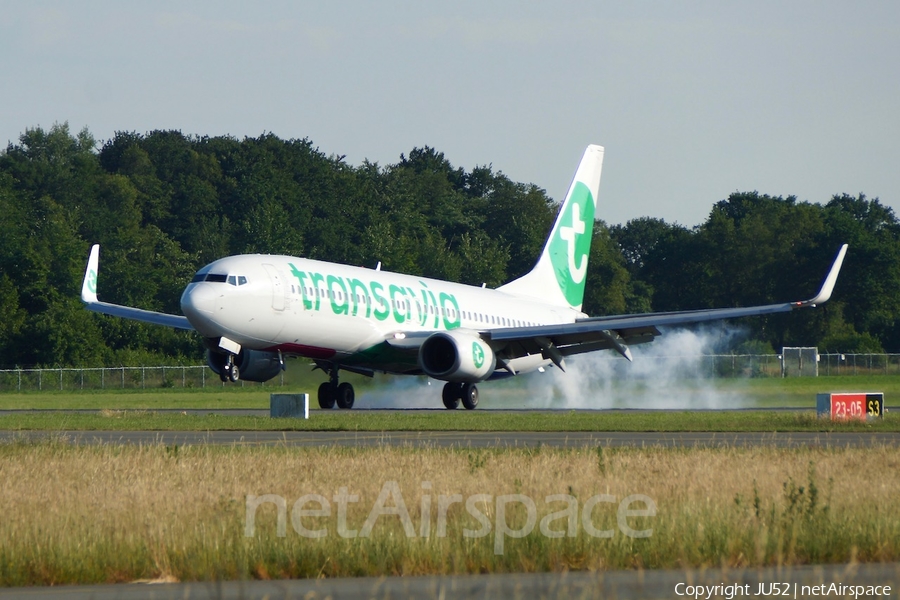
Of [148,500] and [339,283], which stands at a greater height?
[339,283]

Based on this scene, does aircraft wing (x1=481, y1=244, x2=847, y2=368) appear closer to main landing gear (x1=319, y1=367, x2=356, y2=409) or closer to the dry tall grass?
main landing gear (x1=319, y1=367, x2=356, y2=409)

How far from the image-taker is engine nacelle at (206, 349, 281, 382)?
35438mm

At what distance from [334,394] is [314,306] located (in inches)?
192

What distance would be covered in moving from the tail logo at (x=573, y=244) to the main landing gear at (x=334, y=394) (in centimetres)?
1185

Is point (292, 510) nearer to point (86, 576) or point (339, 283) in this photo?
point (86, 576)

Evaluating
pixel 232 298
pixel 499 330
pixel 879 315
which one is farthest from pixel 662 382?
pixel 879 315

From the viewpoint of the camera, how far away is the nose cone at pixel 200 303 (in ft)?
104

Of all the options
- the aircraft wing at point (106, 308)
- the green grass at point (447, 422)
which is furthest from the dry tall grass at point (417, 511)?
the aircraft wing at point (106, 308)

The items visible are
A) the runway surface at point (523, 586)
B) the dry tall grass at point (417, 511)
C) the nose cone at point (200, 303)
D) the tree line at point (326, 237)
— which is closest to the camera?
the runway surface at point (523, 586)

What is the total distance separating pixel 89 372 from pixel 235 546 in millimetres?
55336

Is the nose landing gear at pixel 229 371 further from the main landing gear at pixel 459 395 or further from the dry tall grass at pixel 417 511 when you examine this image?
the dry tall grass at pixel 417 511

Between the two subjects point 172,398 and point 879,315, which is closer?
point 172,398

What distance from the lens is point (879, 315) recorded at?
96125 millimetres
